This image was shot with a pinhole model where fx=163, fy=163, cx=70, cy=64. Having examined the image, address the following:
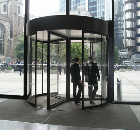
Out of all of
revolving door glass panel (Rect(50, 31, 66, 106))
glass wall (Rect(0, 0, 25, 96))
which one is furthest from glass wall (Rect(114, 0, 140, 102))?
glass wall (Rect(0, 0, 25, 96))

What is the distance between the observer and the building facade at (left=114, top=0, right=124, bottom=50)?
6121mm

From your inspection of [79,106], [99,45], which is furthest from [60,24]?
[79,106]

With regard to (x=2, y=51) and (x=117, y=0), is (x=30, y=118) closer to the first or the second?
(x=2, y=51)

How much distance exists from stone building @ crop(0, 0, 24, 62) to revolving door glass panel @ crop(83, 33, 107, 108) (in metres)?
3.40

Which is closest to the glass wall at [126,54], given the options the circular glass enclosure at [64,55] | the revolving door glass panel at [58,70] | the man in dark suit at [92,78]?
the circular glass enclosure at [64,55]

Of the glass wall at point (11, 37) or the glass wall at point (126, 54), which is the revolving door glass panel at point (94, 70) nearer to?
the glass wall at point (126, 54)

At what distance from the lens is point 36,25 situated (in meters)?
4.97

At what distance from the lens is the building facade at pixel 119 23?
20.1 feet

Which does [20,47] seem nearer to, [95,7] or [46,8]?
[46,8]

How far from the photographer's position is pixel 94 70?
5316 millimetres

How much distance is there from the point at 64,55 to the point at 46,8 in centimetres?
194

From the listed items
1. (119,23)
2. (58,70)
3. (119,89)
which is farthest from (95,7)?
(119,89)

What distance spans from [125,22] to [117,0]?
2.94 ft

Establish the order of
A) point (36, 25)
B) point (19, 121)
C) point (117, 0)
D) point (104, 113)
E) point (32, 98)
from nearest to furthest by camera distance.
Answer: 1. point (19, 121)
2. point (104, 113)
3. point (36, 25)
4. point (32, 98)
5. point (117, 0)
